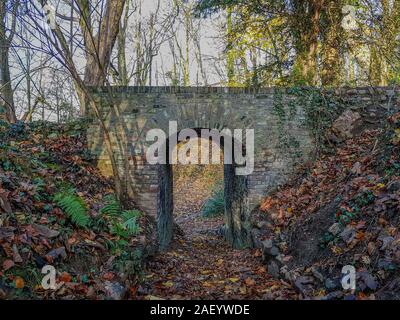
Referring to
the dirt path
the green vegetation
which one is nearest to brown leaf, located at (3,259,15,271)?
the dirt path

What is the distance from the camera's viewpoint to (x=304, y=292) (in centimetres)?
418

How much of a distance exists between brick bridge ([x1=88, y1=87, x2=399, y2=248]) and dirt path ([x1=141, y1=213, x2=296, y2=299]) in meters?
0.70

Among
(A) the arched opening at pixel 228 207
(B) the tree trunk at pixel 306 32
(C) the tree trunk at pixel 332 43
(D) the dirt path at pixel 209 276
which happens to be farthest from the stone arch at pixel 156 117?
(C) the tree trunk at pixel 332 43

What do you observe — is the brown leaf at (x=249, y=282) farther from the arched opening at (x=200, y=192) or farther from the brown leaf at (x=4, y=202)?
the arched opening at (x=200, y=192)

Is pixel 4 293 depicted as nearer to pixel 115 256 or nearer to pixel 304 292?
pixel 115 256

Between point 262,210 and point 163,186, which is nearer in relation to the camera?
point 262,210

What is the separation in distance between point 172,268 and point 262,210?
92.7 inches

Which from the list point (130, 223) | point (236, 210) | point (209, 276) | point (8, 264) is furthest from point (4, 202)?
point (236, 210)

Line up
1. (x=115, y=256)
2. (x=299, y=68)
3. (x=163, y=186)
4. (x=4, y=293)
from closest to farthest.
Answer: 1. (x=4, y=293)
2. (x=115, y=256)
3. (x=163, y=186)
4. (x=299, y=68)

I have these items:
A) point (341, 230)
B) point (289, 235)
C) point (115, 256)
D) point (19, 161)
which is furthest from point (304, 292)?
point (19, 161)

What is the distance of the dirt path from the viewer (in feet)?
15.3

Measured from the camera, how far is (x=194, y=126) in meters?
7.05

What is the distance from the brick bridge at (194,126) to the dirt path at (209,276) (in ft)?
2.29
